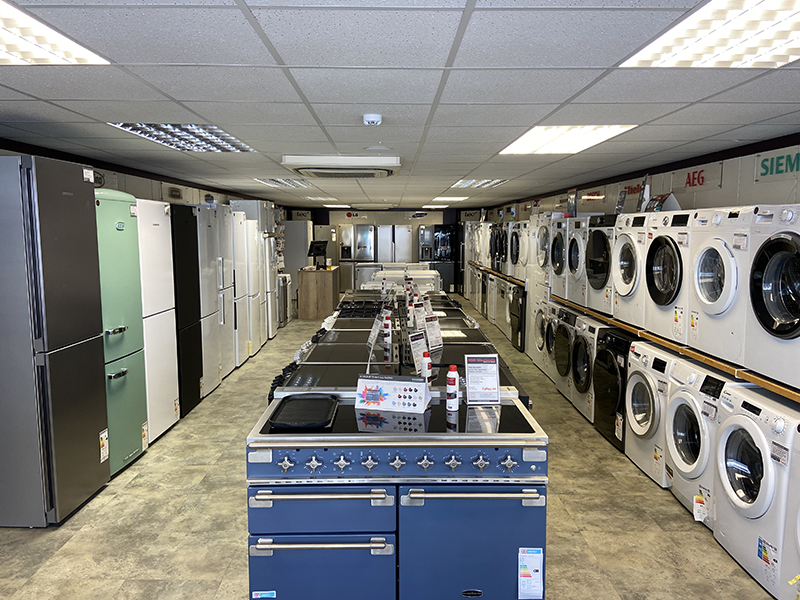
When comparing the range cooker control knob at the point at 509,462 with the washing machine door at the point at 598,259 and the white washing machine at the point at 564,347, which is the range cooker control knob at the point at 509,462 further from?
the white washing machine at the point at 564,347

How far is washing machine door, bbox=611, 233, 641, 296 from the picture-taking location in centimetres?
428

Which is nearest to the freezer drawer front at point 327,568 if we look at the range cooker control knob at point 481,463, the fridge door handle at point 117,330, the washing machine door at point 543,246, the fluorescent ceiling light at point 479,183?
the range cooker control knob at point 481,463

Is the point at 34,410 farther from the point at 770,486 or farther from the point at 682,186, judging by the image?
the point at 682,186

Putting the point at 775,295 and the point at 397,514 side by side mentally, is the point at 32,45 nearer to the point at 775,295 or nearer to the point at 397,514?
the point at 397,514

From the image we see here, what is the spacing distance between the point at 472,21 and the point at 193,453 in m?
3.98

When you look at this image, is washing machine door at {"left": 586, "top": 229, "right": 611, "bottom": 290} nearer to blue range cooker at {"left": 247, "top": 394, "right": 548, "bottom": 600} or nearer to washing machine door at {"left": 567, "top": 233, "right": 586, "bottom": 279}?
washing machine door at {"left": 567, "top": 233, "right": 586, "bottom": 279}

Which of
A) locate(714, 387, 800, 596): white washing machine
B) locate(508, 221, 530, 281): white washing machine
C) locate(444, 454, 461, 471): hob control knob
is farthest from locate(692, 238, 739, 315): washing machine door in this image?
locate(508, 221, 530, 281): white washing machine

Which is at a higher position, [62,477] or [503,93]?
[503,93]

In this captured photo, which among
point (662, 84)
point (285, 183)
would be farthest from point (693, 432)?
point (285, 183)

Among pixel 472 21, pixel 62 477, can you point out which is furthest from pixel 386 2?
pixel 62 477

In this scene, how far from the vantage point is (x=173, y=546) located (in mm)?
3068

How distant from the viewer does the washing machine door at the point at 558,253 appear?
20.2 feet

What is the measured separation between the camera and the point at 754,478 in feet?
9.31

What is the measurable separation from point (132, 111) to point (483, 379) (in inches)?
106
